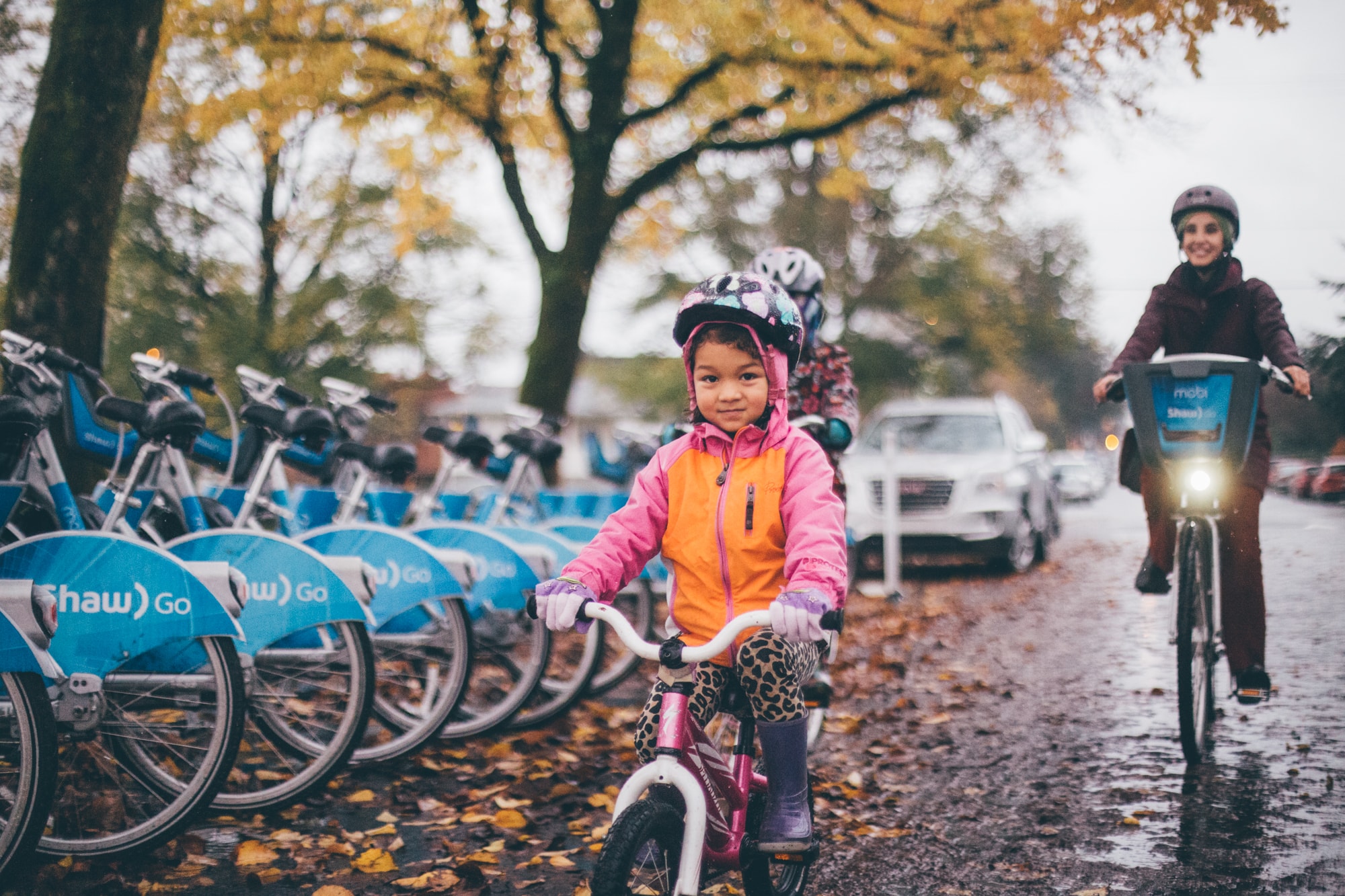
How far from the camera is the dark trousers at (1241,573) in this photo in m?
4.30

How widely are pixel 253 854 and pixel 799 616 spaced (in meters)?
2.43

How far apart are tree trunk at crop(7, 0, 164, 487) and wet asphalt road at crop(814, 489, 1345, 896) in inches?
167

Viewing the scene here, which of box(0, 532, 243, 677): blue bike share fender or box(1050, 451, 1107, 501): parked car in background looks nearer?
box(0, 532, 243, 677): blue bike share fender

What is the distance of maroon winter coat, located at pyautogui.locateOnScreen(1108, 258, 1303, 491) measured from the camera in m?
4.34

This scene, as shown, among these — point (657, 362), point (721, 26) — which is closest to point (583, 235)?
point (721, 26)

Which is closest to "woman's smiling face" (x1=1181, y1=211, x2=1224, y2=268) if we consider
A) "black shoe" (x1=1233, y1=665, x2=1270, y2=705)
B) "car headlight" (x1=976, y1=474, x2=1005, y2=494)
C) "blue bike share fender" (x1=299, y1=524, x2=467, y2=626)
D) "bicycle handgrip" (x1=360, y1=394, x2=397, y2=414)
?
"black shoe" (x1=1233, y1=665, x2=1270, y2=705)

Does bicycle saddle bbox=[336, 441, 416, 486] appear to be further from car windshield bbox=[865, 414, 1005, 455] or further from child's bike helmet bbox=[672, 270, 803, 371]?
car windshield bbox=[865, 414, 1005, 455]

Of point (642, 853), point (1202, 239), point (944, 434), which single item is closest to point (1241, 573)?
point (1202, 239)

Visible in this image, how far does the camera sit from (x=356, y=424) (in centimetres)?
594

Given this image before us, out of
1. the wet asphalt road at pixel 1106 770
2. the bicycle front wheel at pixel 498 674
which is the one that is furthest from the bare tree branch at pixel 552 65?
the wet asphalt road at pixel 1106 770

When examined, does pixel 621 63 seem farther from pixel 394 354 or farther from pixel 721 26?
pixel 394 354

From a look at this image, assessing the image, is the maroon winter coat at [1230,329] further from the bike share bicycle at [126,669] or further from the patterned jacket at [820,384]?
the bike share bicycle at [126,669]

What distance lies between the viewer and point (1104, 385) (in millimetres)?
4555

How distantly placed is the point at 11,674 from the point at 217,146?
1711cm
